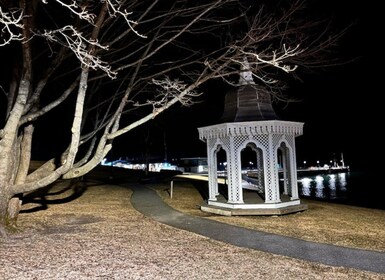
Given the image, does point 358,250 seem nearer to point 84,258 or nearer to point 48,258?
point 84,258

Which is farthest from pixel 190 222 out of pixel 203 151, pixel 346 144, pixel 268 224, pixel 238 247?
pixel 346 144

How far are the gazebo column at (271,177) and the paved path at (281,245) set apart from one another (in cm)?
319

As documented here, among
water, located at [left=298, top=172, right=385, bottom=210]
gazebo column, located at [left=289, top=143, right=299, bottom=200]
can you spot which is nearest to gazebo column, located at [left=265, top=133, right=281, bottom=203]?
gazebo column, located at [left=289, top=143, right=299, bottom=200]

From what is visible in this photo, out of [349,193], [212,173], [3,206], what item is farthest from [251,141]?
[349,193]

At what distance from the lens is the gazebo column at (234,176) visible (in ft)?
42.6

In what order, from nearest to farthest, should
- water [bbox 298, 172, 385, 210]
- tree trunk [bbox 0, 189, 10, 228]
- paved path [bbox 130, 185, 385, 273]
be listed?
paved path [bbox 130, 185, 385, 273] → tree trunk [bbox 0, 189, 10, 228] → water [bbox 298, 172, 385, 210]

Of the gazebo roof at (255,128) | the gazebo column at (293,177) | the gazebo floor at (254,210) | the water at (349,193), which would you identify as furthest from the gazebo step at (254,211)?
the water at (349,193)

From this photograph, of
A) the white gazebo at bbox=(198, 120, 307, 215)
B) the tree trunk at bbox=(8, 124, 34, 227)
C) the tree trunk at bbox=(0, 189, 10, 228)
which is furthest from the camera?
the white gazebo at bbox=(198, 120, 307, 215)

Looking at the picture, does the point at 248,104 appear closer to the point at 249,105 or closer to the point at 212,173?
the point at 249,105

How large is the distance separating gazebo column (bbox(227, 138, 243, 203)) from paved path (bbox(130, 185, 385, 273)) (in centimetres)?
231

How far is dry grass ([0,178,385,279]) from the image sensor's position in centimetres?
585

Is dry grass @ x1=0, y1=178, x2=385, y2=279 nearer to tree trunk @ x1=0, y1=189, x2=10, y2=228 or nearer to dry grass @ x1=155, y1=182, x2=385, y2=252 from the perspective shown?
tree trunk @ x1=0, y1=189, x2=10, y2=228

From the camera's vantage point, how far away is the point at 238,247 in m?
7.71

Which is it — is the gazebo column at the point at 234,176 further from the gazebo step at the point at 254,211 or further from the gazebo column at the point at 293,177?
the gazebo column at the point at 293,177
